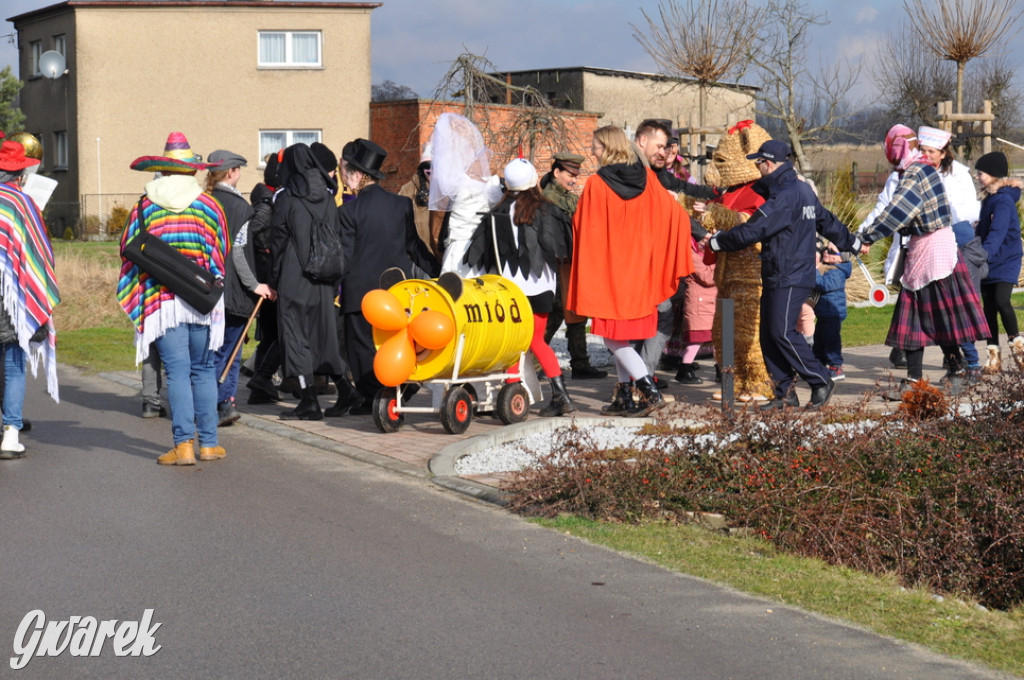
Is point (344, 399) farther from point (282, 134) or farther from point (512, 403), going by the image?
point (282, 134)

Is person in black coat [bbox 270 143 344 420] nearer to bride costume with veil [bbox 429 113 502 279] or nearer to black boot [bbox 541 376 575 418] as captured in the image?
bride costume with veil [bbox 429 113 502 279]

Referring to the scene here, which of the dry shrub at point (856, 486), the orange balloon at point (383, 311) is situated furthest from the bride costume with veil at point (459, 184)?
the dry shrub at point (856, 486)

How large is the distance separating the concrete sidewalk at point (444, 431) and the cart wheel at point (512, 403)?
0.38 feet

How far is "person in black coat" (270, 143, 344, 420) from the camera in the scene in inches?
408

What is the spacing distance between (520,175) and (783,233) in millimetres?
2057

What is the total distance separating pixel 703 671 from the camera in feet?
15.5

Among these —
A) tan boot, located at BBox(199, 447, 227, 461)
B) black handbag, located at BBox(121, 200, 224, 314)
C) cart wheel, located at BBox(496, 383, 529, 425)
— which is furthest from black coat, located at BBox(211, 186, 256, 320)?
cart wheel, located at BBox(496, 383, 529, 425)

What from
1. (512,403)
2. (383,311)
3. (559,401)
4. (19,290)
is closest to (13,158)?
(19,290)

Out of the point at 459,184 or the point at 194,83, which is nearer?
the point at 459,184

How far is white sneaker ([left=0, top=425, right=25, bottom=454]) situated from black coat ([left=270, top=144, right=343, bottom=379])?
2169 mm

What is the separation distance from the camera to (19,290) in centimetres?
929

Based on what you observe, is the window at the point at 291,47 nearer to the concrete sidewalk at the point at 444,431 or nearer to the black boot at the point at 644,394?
the concrete sidewalk at the point at 444,431

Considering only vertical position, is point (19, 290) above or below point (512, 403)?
above

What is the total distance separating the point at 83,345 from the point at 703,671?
47.1 ft
